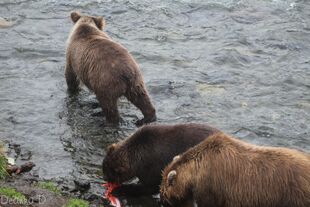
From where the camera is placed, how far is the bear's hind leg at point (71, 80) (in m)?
11.5

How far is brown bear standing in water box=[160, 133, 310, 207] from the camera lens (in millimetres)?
6711

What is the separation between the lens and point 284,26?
14734 mm

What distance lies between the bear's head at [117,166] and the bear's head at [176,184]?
46.5 inches

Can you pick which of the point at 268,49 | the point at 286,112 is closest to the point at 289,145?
the point at 286,112

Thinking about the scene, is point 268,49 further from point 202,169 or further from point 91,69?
point 202,169

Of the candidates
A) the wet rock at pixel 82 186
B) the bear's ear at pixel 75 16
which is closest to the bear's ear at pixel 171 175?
the wet rock at pixel 82 186

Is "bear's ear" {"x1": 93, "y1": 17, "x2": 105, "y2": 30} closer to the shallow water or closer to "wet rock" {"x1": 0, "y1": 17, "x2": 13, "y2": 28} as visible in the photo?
the shallow water

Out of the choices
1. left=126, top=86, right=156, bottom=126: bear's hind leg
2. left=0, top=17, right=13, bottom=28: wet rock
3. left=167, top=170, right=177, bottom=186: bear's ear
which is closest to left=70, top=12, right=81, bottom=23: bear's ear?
left=126, top=86, right=156, bottom=126: bear's hind leg

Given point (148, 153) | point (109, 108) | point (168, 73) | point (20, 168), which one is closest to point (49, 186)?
point (20, 168)

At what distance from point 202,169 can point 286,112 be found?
4472 mm

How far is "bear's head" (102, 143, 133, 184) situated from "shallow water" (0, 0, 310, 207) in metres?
0.32

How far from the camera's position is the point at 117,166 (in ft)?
27.7

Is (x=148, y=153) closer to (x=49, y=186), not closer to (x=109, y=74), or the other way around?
(x=49, y=186)

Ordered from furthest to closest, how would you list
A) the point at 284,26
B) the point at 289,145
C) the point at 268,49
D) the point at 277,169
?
the point at 284,26, the point at 268,49, the point at 289,145, the point at 277,169
